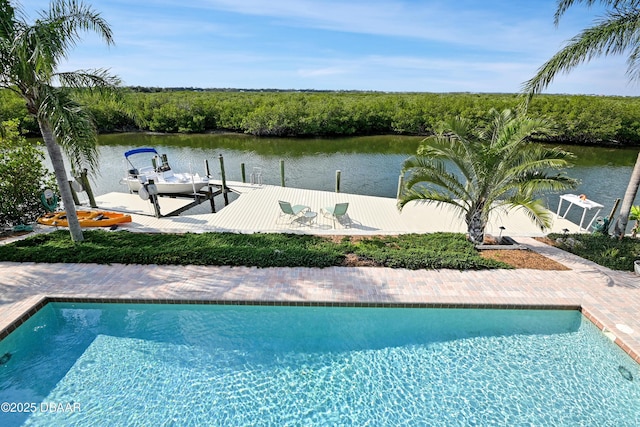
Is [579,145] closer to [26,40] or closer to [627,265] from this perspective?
[627,265]

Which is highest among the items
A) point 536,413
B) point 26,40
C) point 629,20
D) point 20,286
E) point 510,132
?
point 629,20

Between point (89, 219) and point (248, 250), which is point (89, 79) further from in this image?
point (248, 250)

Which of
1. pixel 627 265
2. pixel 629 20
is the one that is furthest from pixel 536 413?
pixel 629 20

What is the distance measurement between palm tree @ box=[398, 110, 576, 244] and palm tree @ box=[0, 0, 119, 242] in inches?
296

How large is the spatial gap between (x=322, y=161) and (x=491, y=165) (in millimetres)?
17804

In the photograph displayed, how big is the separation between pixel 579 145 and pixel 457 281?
120ft

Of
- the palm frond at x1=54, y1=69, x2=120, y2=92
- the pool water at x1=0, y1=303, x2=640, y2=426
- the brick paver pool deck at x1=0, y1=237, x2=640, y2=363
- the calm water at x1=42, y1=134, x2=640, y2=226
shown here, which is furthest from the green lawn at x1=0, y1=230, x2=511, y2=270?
the calm water at x1=42, y1=134, x2=640, y2=226

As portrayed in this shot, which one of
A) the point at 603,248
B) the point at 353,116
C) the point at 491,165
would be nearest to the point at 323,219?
the point at 491,165

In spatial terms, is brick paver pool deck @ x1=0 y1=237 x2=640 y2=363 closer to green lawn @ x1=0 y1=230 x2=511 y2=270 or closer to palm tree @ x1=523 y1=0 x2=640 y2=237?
green lawn @ x1=0 y1=230 x2=511 y2=270

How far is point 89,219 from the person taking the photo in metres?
10.6

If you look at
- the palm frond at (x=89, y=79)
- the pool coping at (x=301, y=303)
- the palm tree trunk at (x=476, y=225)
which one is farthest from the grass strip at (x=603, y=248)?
the palm frond at (x=89, y=79)

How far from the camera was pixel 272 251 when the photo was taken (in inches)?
327

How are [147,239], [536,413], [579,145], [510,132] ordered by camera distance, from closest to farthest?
1. [536,413]
2. [510,132]
3. [147,239]
4. [579,145]

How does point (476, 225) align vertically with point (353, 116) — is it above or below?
below
